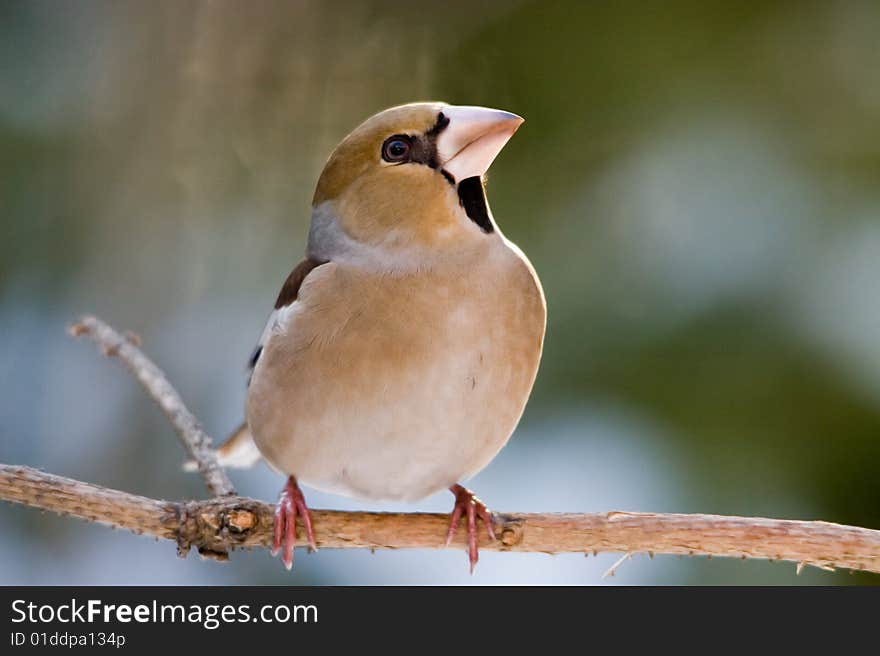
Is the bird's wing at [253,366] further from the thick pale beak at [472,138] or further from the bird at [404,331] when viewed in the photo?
the thick pale beak at [472,138]

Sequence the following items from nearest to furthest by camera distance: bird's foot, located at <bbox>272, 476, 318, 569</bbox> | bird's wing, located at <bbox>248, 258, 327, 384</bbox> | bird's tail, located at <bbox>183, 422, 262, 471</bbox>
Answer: bird's foot, located at <bbox>272, 476, 318, 569</bbox>
bird's wing, located at <bbox>248, 258, 327, 384</bbox>
bird's tail, located at <bbox>183, 422, 262, 471</bbox>

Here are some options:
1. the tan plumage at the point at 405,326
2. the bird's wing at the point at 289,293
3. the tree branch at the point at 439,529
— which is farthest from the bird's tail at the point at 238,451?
the tree branch at the point at 439,529

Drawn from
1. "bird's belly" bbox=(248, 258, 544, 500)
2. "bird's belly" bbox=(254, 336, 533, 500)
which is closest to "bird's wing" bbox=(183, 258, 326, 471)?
"bird's belly" bbox=(248, 258, 544, 500)

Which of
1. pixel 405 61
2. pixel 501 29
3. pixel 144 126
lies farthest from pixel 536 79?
pixel 144 126

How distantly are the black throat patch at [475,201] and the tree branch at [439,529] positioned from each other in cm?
58

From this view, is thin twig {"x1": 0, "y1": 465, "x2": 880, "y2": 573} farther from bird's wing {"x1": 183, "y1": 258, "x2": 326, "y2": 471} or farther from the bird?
bird's wing {"x1": 183, "y1": 258, "x2": 326, "y2": 471}

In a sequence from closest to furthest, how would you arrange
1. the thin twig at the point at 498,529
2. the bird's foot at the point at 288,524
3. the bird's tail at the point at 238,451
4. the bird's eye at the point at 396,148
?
the thin twig at the point at 498,529, the bird's foot at the point at 288,524, the bird's eye at the point at 396,148, the bird's tail at the point at 238,451

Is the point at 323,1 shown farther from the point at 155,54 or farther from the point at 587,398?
the point at 587,398

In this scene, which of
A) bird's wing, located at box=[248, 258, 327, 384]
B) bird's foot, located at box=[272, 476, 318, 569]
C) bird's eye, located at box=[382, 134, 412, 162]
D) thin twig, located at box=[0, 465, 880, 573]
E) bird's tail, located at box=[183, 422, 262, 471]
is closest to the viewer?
thin twig, located at box=[0, 465, 880, 573]

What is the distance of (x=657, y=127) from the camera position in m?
3.79

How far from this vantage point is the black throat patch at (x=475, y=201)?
2305 millimetres

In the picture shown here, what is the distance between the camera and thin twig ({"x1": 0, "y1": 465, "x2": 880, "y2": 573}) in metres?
A: 2.00

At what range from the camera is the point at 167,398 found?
8.14ft

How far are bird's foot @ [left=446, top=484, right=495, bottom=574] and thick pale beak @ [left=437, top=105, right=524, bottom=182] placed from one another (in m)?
0.63
